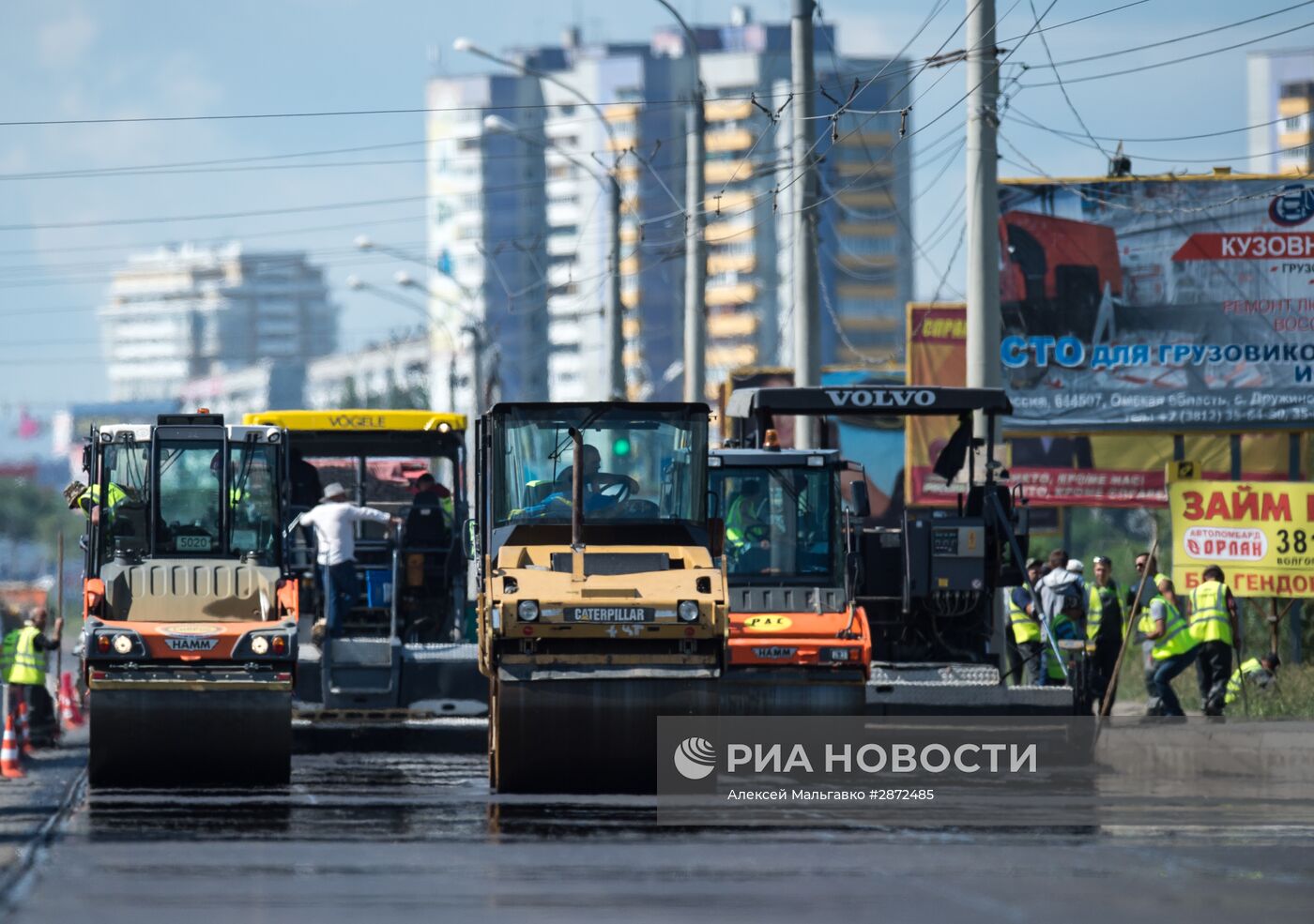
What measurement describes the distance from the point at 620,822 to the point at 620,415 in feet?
11.7

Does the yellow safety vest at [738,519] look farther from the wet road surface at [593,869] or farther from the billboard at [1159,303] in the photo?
the billboard at [1159,303]

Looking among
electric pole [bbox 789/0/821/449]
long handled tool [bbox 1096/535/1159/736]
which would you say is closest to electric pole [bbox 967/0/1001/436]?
long handled tool [bbox 1096/535/1159/736]

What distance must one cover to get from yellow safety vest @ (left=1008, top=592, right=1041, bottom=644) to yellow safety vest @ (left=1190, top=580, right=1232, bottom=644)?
164 centimetres

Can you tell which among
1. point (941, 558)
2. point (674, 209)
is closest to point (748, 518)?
point (941, 558)

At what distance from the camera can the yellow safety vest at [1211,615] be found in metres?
23.1

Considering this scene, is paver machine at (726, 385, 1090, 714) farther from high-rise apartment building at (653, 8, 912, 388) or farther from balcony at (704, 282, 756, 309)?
balcony at (704, 282, 756, 309)

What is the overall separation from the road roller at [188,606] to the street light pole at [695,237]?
1306 cm

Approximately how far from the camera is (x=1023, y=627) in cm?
2292

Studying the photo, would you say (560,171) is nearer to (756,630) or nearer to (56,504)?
(56,504)

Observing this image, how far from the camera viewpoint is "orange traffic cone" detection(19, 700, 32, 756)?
23594mm

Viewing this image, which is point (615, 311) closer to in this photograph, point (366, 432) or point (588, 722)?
point (366, 432)

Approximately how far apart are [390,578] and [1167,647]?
7.76 metres

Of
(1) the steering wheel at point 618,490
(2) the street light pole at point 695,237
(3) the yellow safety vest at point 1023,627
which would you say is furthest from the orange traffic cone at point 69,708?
(1) the steering wheel at point 618,490

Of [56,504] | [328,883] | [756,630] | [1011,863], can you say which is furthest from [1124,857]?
[56,504]
